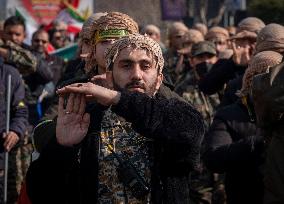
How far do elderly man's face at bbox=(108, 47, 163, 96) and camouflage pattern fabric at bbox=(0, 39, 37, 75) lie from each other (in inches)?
175

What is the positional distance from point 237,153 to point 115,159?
134 cm

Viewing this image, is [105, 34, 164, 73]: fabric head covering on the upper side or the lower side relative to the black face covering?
upper

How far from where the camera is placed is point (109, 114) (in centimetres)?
352

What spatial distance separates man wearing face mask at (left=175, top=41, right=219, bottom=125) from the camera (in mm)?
7496

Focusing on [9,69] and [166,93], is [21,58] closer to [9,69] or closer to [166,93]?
[9,69]

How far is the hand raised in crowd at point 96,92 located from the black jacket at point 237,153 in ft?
5.04

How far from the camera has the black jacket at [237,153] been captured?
457 cm

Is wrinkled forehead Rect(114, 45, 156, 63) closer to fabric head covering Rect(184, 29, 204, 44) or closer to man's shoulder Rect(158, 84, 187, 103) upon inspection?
man's shoulder Rect(158, 84, 187, 103)

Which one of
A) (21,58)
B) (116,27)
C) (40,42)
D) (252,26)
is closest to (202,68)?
(252,26)

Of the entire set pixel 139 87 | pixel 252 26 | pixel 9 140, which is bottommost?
pixel 9 140

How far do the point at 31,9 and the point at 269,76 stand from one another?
45.9 ft

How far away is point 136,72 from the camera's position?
3434 millimetres

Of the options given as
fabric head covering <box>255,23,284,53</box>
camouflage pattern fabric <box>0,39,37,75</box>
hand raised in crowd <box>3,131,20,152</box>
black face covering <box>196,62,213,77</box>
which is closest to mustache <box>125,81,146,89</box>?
fabric head covering <box>255,23,284,53</box>

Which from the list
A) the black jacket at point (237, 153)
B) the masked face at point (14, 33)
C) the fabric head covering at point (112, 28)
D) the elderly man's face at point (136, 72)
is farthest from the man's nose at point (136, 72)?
the masked face at point (14, 33)
